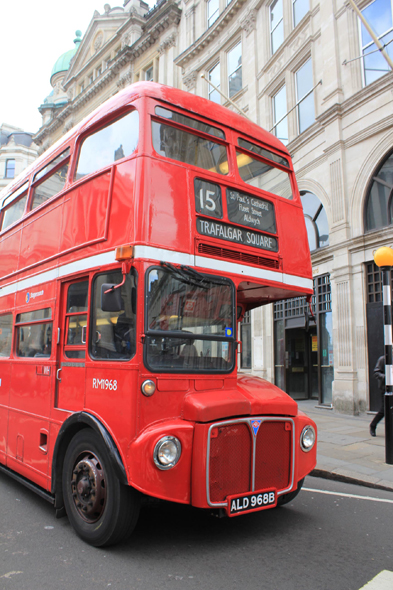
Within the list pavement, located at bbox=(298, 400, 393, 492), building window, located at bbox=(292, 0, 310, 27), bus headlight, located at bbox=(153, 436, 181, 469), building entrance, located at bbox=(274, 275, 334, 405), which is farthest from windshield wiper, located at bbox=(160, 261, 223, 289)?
building window, located at bbox=(292, 0, 310, 27)

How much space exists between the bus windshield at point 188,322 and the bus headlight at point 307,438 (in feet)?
3.38

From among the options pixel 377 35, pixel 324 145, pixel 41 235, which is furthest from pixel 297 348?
pixel 41 235

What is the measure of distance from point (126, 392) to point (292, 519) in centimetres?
236

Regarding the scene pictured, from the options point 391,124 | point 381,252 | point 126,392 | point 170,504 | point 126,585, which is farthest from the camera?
point 391,124

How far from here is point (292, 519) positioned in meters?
4.81

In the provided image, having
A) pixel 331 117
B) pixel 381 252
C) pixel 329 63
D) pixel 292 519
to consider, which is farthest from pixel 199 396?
pixel 329 63

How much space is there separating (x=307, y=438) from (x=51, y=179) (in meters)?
4.41

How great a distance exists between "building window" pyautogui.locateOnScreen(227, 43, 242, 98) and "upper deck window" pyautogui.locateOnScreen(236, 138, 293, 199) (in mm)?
15339

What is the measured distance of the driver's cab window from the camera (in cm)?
391

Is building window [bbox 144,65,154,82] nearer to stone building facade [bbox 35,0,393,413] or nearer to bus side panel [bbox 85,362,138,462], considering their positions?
stone building facade [bbox 35,0,393,413]

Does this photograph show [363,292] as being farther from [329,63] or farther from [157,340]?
[157,340]

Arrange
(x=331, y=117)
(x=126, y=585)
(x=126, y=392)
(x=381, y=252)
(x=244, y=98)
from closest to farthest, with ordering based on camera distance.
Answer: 1. (x=126, y=585)
2. (x=126, y=392)
3. (x=381, y=252)
4. (x=331, y=117)
5. (x=244, y=98)

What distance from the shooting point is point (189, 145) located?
475 centimetres

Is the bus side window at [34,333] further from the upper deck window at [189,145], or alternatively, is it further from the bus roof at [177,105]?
the upper deck window at [189,145]
